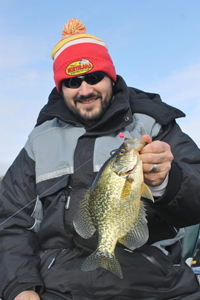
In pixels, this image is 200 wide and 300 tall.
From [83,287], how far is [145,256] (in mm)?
681

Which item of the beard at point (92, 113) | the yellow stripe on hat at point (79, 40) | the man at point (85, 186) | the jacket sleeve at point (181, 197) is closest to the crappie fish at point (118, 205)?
the man at point (85, 186)

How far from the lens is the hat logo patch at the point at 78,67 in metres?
3.84

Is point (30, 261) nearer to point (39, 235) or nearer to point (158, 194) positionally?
point (39, 235)

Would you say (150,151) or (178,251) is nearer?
(150,151)

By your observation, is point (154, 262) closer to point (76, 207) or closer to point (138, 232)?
point (138, 232)

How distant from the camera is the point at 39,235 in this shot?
3.44 meters

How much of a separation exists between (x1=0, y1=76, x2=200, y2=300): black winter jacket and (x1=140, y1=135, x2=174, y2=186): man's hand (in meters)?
0.15

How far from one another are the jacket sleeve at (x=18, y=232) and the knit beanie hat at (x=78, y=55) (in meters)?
1.27

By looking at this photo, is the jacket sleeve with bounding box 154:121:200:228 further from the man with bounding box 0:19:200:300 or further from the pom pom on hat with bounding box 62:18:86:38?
the pom pom on hat with bounding box 62:18:86:38

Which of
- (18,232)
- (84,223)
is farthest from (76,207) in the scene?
(18,232)

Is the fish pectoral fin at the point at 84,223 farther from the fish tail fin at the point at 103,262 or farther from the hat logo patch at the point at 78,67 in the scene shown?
the hat logo patch at the point at 78,67

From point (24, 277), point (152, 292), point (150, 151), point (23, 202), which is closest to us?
point (150, 151)

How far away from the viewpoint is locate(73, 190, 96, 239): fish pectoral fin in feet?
8.04

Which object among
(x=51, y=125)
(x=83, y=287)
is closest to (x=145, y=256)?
(x=83, y=287)
